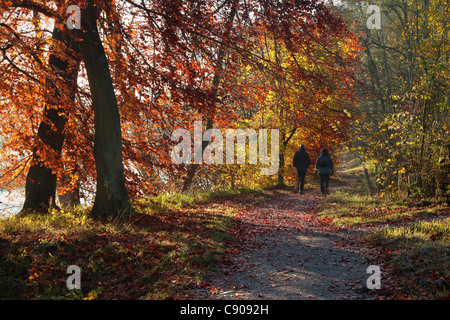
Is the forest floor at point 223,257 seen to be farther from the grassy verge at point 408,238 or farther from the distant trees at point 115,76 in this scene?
the distant trees at point 115,76

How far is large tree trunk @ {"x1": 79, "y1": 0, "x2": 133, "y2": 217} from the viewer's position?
7.26 metres

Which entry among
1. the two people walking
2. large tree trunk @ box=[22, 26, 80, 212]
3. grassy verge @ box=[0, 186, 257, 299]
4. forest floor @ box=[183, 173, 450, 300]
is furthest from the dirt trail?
A: the two people walking

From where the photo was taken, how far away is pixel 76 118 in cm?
839

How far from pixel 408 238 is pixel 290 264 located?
82.1 inches

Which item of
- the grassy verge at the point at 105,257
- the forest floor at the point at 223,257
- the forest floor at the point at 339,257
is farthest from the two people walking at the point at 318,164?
the grassy verge at the point at 105,257

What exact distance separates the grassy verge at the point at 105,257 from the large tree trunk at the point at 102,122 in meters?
0.50

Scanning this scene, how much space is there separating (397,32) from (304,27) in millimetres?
15585


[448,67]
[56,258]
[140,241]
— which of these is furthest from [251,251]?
[448,67]

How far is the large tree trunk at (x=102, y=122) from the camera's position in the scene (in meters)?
7.26

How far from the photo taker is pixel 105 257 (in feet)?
16.9

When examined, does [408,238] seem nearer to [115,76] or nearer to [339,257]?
[339,257]

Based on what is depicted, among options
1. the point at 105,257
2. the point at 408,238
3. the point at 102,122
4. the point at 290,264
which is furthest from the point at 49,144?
the point at 408,238

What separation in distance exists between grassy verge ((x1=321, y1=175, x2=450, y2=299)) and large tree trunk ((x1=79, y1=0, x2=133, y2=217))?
17.5 feet

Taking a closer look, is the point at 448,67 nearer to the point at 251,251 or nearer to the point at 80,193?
the point at 251,251
